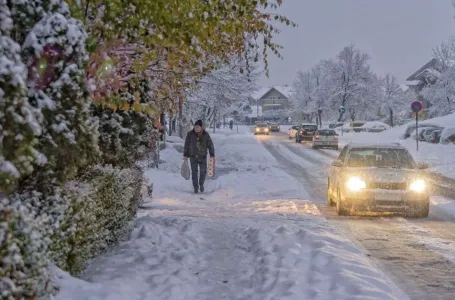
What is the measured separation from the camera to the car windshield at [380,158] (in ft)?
38.7

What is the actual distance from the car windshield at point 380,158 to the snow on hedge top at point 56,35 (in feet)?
28.6

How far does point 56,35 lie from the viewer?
12.1ft

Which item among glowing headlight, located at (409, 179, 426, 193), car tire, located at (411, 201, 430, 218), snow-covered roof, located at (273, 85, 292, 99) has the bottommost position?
car tire, located at (411, 201, 430, 218)

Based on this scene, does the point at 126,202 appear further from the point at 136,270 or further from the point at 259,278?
the point at 259,278

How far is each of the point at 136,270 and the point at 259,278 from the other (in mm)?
1266

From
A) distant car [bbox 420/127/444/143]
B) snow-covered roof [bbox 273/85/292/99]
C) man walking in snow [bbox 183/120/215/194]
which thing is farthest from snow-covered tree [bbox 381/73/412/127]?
man walking in snow [bbox 183/120/215/194]

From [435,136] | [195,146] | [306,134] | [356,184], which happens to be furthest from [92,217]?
[306,134]

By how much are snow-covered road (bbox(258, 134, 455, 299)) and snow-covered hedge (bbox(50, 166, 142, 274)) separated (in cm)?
316

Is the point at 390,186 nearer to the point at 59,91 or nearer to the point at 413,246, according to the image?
the point at 413,246

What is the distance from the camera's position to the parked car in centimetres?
3897

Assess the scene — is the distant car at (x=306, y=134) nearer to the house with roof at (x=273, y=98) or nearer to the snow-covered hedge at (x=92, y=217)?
the snow-covered hedge at (x=92, y=217)

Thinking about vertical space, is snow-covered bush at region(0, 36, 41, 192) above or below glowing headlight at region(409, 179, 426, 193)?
above

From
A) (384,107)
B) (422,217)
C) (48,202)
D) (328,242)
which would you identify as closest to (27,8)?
(48,202)

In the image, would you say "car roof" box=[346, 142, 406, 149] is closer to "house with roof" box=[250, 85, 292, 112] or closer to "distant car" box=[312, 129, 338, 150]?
"distant car" box=[312, 129, 338, 150]
